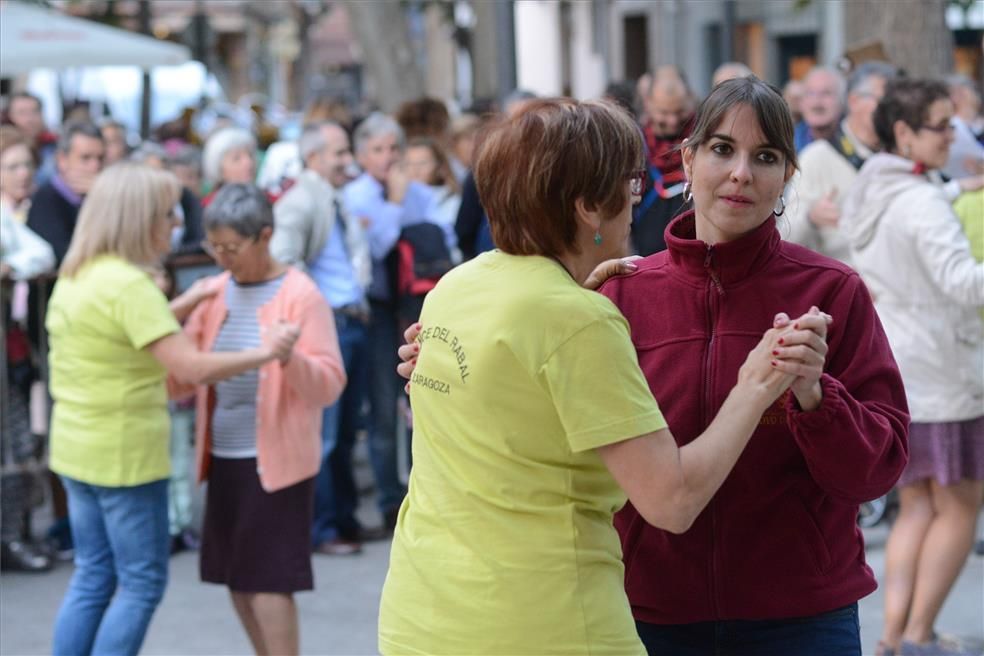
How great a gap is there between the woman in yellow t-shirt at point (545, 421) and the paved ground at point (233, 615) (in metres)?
3.72

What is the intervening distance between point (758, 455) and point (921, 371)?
2.96 metres

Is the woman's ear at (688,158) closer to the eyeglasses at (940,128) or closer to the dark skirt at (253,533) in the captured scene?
the dark skirt at (253,533)

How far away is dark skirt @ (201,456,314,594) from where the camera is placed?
536 centimetres

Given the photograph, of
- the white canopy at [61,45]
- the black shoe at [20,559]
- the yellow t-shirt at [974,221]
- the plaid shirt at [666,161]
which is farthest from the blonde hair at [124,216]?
the white canopy at [61,45]

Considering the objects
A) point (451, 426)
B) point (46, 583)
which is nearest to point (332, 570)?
point (46, 583)

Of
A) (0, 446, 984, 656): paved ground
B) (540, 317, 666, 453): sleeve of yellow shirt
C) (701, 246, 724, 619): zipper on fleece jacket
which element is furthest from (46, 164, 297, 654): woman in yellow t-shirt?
(540, 317, 666, 453): sleeve of yellow shirt

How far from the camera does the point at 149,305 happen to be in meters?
5.14

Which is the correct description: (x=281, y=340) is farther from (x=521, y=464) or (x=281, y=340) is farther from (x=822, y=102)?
(x=822, y=102)

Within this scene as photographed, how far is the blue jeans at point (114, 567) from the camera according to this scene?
5246 millimetres

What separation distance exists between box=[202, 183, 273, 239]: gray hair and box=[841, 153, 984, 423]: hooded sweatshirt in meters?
2.07

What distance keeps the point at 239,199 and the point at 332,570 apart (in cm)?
281

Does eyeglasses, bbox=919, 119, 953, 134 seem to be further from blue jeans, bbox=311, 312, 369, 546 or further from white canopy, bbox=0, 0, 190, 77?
white canopy, bbox=0, 0, 190, 77

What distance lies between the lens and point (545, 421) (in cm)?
276

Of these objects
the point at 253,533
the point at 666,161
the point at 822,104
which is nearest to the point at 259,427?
the point at 253,533
